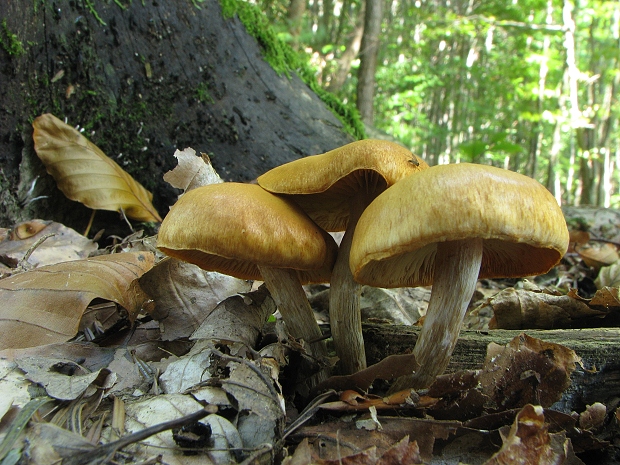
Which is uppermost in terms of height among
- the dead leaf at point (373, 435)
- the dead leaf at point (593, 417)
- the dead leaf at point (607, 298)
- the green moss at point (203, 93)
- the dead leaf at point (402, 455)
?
the green moss at point (203, 93)

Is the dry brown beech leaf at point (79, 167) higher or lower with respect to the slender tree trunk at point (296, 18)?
lower

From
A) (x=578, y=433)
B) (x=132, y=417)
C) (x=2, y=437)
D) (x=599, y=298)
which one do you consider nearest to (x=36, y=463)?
(x=2, y=437)

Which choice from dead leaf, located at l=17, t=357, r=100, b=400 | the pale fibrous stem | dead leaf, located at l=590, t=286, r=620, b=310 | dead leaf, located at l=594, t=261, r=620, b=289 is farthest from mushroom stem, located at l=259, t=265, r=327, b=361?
dead leaf, located at l=594, t=261, r=620, b=289

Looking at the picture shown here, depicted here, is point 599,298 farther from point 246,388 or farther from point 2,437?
point 2,437

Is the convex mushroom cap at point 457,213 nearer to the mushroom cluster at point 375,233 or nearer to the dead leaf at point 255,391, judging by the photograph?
the mushroom cluster at point 375,233

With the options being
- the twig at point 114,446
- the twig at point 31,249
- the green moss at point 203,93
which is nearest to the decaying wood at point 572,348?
the twig at point 114,446

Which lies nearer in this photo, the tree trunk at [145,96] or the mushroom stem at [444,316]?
the mushroom stem at [444,316]
